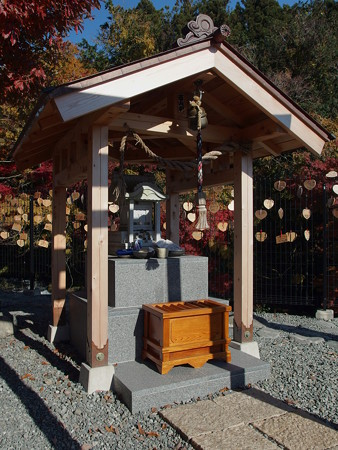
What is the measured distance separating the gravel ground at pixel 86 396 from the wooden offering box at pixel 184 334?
1.77 feet

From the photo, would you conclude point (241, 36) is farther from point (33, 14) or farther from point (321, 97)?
point (33, 14)

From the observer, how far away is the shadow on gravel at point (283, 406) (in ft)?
9.98

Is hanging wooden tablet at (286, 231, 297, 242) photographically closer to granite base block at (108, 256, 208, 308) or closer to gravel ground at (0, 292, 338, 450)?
gravel ground at (0, 292, 338, 450)

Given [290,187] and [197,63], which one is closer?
[197,63]

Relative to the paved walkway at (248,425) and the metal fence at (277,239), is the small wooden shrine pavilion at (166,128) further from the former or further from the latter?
the metal fence at (277,239)

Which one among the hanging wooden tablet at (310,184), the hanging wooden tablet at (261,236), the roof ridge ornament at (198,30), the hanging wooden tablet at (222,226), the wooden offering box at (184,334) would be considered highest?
the roof ridge ornament at (198,30)

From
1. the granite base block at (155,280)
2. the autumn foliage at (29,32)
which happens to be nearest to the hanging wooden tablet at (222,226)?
the granite base block at (155,280)

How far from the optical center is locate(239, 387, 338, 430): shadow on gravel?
3.04m

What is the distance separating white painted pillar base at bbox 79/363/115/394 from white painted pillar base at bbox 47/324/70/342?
5.22 feet

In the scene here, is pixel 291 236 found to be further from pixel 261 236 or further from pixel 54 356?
pixel 54 356

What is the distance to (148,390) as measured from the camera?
3271 millimetres

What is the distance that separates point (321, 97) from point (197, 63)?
40.9 ft

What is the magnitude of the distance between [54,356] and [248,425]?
2497 millimetres

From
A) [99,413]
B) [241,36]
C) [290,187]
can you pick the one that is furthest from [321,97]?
[99,413]
